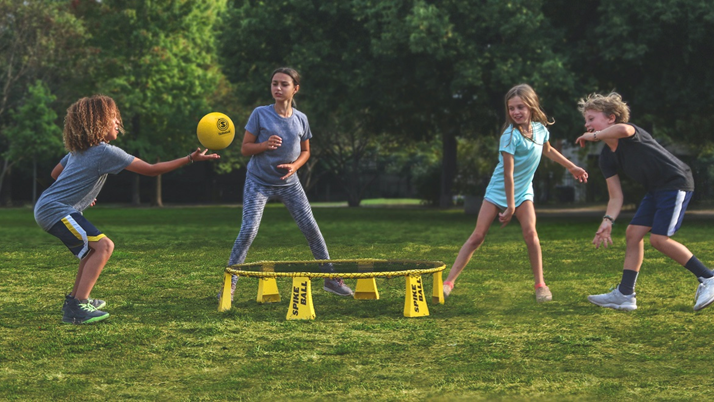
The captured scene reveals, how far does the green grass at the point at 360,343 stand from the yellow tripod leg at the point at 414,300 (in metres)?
0.13

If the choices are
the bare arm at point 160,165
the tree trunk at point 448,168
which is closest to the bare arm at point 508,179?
the bare arm at point 160,165

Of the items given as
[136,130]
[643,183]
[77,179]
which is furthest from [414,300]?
[136,130]

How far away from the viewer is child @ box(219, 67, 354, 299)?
785cm

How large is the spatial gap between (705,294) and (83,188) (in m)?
5.07

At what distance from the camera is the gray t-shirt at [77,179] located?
6.77 meters

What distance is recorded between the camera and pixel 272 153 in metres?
7.93

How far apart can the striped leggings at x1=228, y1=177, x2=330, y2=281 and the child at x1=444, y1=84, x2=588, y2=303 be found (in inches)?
57.8

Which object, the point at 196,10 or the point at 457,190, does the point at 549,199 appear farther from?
the point at 196,10

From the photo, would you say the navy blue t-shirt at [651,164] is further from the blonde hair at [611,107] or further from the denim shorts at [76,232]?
the denim shorts at [76,232]

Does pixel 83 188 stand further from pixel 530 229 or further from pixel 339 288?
pixel 530 229

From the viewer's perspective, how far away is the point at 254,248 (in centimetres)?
1434

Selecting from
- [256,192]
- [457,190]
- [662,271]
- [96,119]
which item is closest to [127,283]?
[256,192]

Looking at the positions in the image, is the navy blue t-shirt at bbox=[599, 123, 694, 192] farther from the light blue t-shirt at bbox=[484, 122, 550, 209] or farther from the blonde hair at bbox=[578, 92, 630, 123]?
the light blue t-shirt at bbox=[484, 122, 550, 209]

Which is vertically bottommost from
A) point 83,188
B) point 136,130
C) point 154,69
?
point 83,188
